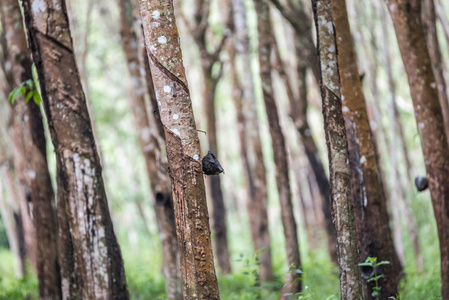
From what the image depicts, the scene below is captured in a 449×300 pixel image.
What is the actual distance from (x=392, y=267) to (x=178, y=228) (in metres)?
2.61

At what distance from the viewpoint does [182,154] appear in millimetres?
3934

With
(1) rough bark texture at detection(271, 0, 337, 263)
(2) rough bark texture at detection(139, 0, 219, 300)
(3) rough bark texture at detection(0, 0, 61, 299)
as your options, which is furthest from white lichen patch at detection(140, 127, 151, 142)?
(2) rough bark texture at detection(139, 0, 219, 300)

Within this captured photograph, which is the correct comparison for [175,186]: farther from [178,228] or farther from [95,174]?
[95,174]

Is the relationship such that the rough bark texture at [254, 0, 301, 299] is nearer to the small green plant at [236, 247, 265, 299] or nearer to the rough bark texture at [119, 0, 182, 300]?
the small green plant at [236, 247, 265, 299]

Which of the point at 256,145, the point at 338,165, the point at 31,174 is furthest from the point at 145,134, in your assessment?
the point at 338,165

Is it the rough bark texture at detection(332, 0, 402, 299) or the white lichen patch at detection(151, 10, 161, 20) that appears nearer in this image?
the white lichen patch at detection(151, 10, 161, 20)

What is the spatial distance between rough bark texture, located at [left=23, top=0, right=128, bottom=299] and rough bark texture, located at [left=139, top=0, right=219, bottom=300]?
1.54 meters

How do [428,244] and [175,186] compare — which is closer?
[175,186]

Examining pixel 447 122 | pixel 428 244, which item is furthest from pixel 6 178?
pixel 428 244

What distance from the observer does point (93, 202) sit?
5.25m

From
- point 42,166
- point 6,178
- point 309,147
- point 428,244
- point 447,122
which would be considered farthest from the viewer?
point 428,244

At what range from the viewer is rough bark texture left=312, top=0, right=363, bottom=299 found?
4472 millimetres

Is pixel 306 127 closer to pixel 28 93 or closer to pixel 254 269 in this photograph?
pixel 254 269

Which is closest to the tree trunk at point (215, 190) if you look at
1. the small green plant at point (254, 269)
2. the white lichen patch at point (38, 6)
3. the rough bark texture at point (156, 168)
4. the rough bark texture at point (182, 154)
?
the rough bark texture at point (156, 168)
